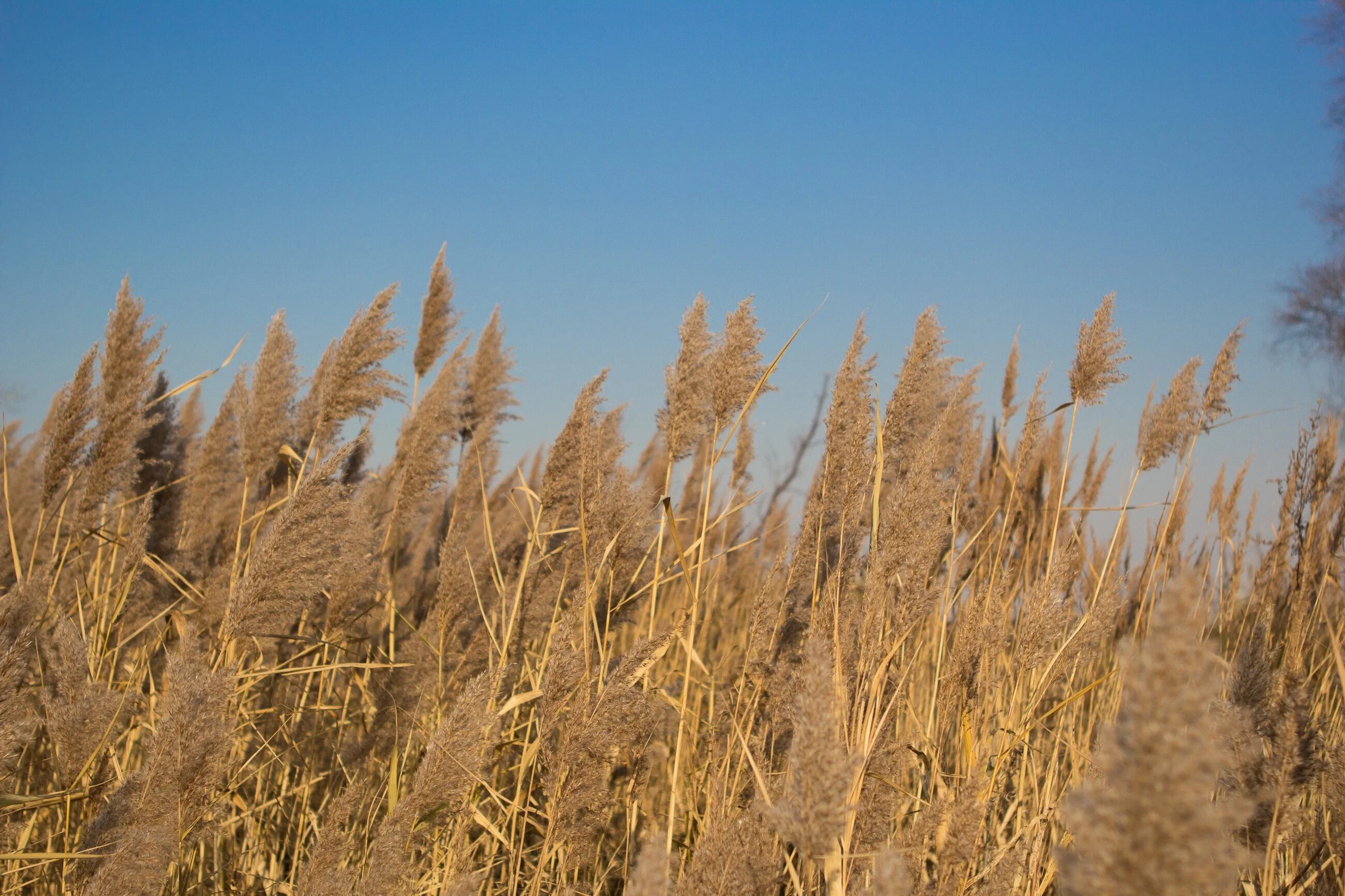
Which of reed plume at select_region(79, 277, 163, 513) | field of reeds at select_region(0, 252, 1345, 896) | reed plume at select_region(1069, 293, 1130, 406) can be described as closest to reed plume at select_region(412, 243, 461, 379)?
field of reeds at select_region(0, 252, 1345, 896)

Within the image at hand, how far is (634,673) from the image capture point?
1582 millimetres

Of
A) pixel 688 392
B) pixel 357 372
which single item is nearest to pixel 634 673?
pixel 688 392

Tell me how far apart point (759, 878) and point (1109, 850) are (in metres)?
0.89

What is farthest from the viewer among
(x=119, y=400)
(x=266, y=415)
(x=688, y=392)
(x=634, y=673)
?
(x=266, y=415)

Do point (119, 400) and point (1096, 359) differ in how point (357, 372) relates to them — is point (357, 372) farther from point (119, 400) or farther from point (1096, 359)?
point (1096, 359)

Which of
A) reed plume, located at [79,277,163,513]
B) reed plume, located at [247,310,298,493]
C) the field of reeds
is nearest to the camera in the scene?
the field of reeds

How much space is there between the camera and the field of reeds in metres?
1.40

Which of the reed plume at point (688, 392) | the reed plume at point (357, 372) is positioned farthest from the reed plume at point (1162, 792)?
the reed plume at point (357, 372)

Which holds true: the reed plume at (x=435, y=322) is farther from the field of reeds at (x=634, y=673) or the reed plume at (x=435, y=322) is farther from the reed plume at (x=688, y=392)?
the reed plume at (x=688, y=392)

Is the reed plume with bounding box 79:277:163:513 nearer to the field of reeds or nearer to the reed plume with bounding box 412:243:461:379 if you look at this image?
the field of reeds

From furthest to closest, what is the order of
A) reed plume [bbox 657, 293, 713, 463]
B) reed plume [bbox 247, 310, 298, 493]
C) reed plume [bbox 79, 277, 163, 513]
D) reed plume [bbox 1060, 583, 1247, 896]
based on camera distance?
reed plume [bbox 247, 310, 298, 493] → reed plume [bbox 79, 277, 163, 513] → reed plume [bbox 657, 293, 713, 463] → reed plume [bbox 1060, 583, 1247, 896]

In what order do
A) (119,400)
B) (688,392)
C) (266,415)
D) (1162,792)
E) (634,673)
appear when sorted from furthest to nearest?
(266,415)
(119,400)
(688,392)
(634,673)
(1162,792)

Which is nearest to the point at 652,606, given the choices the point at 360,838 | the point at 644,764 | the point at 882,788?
the point at 644,764

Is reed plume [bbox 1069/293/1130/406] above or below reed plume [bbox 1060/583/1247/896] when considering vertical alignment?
above
